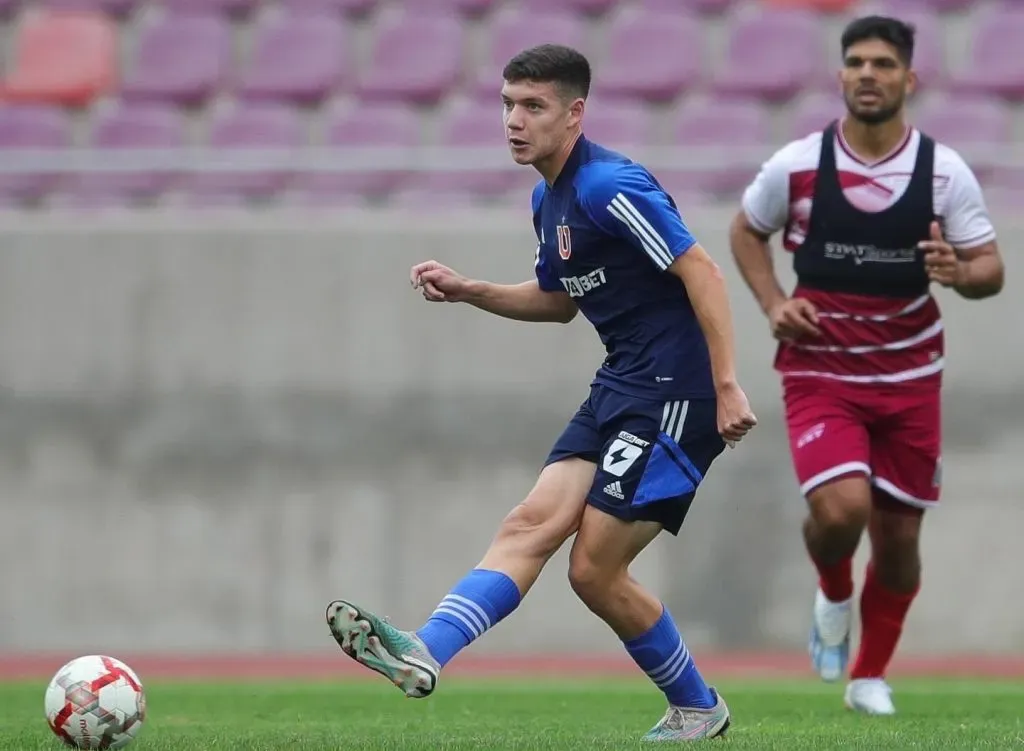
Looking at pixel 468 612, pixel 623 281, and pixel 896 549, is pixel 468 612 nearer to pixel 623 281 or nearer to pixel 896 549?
pixel 623 281

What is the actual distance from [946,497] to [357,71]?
19.0 ft

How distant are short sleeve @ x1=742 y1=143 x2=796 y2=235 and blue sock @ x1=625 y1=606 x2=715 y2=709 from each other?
2089mm

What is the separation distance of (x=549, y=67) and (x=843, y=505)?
2272 mm

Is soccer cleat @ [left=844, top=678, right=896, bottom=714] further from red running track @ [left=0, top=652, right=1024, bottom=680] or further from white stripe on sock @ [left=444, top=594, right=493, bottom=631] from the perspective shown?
red running track @ [left=0, top=652, right=1024, bottom=680]

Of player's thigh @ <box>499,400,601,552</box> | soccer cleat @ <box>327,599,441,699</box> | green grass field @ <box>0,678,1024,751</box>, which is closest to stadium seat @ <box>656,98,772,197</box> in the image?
green grass field @ <box>0,678,1024,751</box>

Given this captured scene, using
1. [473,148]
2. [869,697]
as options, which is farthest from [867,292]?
[473,148]

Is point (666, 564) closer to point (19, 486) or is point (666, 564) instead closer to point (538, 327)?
point (538, 327)

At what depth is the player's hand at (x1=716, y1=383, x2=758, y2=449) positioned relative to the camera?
5293 mm

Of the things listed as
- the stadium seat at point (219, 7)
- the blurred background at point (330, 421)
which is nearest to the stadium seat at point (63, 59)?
the stadium seat at point (219, 7)

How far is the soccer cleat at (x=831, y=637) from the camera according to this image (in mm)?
7309

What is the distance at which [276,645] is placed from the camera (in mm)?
11406

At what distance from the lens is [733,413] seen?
5.30 meters

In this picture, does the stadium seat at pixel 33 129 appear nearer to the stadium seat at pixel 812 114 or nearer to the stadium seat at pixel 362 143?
the stadium seat at pixel 362 143

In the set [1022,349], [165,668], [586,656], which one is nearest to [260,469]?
[165,668]
